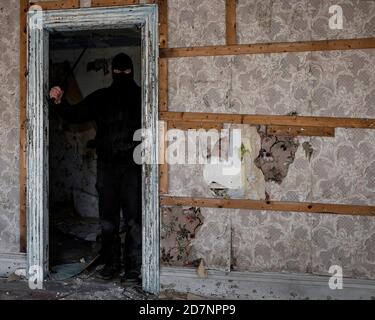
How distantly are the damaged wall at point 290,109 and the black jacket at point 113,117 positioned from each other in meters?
0.56

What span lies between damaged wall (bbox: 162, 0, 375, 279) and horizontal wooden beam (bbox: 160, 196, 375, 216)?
4 cm

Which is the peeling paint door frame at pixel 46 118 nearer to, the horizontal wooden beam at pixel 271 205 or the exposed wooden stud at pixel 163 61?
the exposed wooden stud at pixel 163 61

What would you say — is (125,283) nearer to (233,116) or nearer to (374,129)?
(233,116)

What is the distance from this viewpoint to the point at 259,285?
348cm

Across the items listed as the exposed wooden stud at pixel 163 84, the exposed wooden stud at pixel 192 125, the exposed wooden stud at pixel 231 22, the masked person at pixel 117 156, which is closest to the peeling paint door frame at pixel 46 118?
the exposed wooden stud at pixel 163 84

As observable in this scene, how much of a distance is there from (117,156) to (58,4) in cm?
144

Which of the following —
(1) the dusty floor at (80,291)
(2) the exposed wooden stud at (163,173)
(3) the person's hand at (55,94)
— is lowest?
(1) the dusty floor at (80,291)

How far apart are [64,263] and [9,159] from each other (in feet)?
3.98

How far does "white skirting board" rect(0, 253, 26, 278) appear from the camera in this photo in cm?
400

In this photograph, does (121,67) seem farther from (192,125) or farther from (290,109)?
(290,109)

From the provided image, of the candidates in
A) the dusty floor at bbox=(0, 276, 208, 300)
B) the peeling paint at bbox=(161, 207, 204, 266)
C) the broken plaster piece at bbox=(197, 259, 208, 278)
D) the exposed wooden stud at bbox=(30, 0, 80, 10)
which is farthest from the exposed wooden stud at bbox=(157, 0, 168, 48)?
the dusty floor at bbox=(0, 276, 208, 300)

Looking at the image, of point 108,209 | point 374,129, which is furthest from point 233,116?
point 108,209

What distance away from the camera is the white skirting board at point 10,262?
400 centimetres

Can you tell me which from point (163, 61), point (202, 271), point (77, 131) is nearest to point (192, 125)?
point (163, 61)
